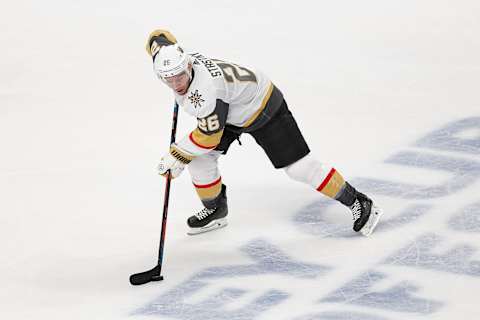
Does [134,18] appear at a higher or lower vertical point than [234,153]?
higher

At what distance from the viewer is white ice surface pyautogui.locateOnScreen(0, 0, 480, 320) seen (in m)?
5.55

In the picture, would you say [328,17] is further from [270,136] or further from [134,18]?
[270,136]

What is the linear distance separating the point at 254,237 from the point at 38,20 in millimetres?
3255

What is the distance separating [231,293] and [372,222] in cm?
94

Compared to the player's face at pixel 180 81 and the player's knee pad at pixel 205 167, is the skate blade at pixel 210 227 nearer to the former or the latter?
the player's knee pad at pixel 205 167

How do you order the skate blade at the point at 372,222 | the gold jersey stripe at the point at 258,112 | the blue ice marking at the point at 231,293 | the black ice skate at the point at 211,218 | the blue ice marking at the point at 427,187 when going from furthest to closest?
the blue ice marking at the point at 427,187
the black ice skate at the point at 211,218
the skate blade at the point at 372,222
the gold jersey stripe at the point at 258,112
the blue ice marking at the point at 231,293

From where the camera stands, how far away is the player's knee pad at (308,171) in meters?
5.94

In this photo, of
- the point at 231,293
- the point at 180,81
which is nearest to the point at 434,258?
the point at 231,293

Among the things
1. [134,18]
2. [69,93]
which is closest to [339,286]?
[69,93]

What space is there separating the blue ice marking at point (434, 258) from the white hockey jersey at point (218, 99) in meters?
0.95

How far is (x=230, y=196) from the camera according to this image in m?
6.63

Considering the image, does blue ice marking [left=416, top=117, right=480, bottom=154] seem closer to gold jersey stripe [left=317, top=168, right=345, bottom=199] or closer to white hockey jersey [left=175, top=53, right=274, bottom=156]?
gold jersey stripe [left=317, top=168, right=345, bottom=199]

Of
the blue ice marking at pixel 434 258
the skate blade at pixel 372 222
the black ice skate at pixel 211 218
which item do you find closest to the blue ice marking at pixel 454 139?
the skate blade at pixel 372 222

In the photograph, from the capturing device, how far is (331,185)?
237 inches
